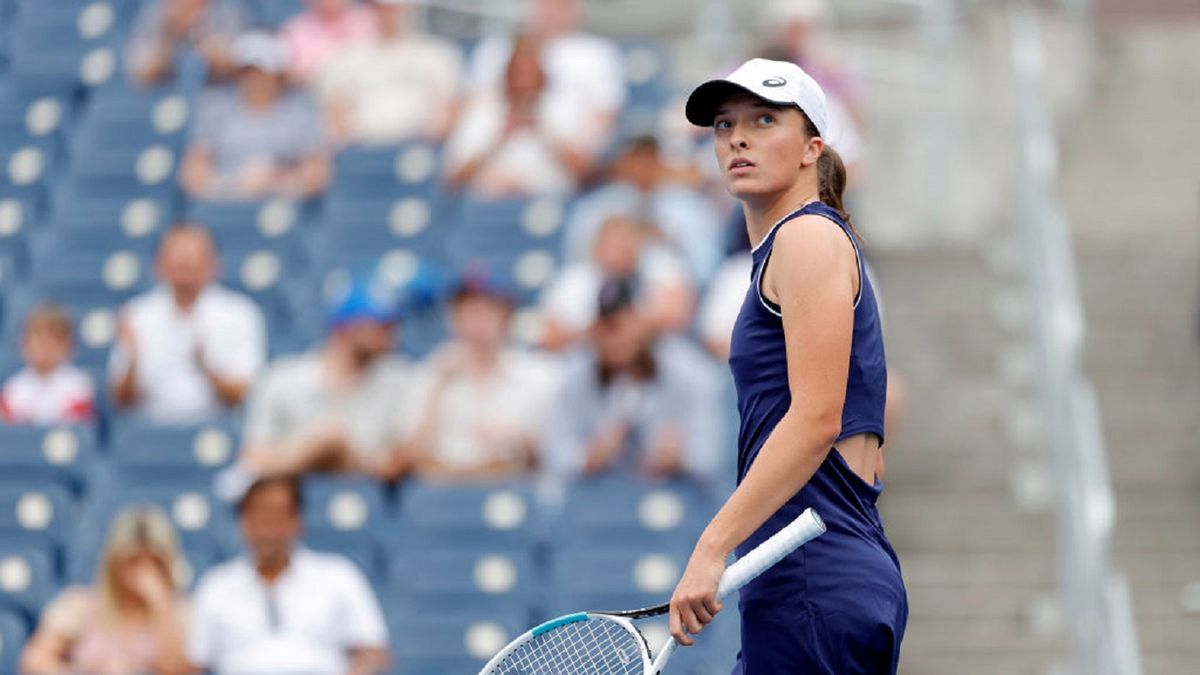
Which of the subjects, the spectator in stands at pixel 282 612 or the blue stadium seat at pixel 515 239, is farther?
the blue stadium seat at pixel 515 239

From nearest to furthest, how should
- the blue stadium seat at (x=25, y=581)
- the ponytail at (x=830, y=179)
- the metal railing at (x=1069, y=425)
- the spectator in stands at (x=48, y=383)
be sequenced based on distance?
the ponytail at (x=830, y=179), the metal railing at (x=1069, y=425), the blue stadium seat at (x=25, y=581), the spectator in stands at (x=48, y=383)

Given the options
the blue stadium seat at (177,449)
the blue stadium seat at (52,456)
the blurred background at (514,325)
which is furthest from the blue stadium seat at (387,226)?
the blue stadium seat at (52,456)

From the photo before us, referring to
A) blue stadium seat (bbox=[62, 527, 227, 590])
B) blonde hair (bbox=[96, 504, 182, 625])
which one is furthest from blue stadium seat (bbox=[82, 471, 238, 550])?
blonde hair (bbox=[96, 504, 182, 625])

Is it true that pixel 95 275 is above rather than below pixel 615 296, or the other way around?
above

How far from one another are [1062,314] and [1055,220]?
87cm

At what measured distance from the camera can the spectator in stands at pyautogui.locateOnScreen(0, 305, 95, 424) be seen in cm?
862

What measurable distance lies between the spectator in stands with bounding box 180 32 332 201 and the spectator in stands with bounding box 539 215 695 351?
177cm

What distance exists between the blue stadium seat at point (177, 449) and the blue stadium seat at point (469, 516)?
91cm

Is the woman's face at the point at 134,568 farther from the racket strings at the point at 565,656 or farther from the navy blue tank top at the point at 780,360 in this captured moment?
the navy blue tank top at the point at 780,360

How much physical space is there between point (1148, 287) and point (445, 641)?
14.0 ft

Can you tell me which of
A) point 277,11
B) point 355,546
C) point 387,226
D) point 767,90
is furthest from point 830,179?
point 277,11

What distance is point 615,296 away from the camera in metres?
7.84

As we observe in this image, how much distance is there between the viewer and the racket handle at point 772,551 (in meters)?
3.60

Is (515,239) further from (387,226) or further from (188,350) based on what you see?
(188,350)
